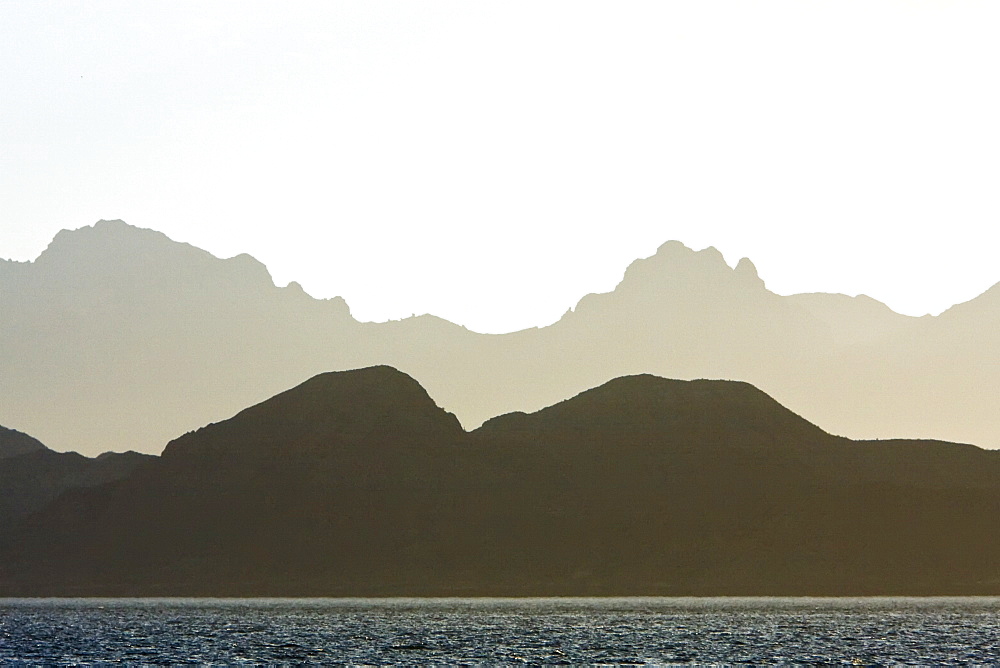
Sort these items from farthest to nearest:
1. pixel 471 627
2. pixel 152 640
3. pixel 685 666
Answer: pixel 471 627, pixel 152 640, pixel 685 666

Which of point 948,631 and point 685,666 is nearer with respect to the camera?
point 685,666

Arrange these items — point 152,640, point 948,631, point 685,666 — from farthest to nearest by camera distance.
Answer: point 948,631
point 152,640
point 685,666

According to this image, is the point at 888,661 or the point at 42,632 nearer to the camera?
the point at 888,661

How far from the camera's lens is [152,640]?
169250mm

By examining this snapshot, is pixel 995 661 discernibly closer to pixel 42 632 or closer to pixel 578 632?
pixel 578 632

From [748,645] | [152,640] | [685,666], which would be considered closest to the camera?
[685,666]

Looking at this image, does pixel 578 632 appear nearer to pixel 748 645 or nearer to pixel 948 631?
pixel 748 645

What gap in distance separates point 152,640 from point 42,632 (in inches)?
1109

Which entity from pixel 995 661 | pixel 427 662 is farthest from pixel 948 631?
pixel 427 662

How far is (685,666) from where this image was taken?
12562cm

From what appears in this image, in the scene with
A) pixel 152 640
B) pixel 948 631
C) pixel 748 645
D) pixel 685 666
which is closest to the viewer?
pixel 685 666

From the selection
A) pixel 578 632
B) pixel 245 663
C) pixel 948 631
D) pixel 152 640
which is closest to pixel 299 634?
pixel 152 640

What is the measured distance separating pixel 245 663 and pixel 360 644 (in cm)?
3119

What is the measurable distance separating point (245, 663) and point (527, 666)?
84.6 feet
